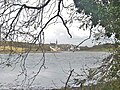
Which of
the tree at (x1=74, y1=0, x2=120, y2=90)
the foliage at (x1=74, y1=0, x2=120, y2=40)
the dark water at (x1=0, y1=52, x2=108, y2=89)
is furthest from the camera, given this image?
the dark water at (x1=0, y1=52, x2=108, y2=89)

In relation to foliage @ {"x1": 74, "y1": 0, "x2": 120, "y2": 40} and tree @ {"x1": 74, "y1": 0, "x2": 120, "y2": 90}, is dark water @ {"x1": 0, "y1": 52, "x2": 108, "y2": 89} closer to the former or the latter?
tree @ {"x1": 74, "y1": 0, "x2": 120, "y2": 90}

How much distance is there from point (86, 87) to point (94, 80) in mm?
379

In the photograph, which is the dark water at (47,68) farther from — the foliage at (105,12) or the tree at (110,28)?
the foliage at (105,12)

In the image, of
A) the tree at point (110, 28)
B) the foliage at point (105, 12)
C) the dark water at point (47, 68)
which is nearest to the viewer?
the tree at point (110, 28)

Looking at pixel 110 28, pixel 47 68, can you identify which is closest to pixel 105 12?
pixel 110 28

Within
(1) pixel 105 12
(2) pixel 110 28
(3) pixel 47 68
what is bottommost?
(3) pixel 47 68

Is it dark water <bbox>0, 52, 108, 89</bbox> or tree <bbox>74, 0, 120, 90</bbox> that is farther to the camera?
dark water <bbox>0, 52, 108, 89</bbox>

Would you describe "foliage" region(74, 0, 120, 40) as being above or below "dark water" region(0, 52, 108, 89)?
above

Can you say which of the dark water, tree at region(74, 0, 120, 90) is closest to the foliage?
tree at region(74, 0, 120, 90)

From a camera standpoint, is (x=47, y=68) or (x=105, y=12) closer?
(x=47, y=68)

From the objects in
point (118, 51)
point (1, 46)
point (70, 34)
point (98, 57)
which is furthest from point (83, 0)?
point (1, 46)

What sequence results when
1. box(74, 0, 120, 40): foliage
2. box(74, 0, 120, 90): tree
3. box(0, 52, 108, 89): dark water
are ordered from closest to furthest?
1. box(74, 0, 120, 90): tree
2. box(74, 0, 120, 40): foliage
3. box(0, 52, 108, 89): dark water

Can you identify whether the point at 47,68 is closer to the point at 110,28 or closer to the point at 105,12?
the point at 110,28

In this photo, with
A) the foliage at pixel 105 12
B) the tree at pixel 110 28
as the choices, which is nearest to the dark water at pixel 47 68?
the tree at pixel 110 28
